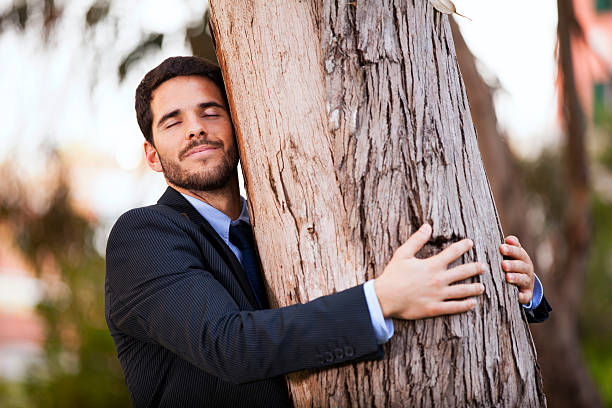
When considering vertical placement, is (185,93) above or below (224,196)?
above

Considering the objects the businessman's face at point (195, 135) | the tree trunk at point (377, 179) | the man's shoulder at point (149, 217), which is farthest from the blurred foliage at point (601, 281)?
the man's shoulder at point (149, 217)

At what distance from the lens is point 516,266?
1.69m

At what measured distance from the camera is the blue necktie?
6.35 ft

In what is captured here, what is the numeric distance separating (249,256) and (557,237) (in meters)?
5.74

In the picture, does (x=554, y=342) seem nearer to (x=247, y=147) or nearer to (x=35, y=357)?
(x=247, y=147)

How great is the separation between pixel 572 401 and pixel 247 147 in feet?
17.4

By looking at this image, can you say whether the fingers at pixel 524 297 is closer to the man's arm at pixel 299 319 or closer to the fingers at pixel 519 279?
the fingers at pixel 519 279

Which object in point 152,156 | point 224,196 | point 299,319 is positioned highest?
point 152,156

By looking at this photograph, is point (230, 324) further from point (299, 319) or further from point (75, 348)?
point (75, 348)

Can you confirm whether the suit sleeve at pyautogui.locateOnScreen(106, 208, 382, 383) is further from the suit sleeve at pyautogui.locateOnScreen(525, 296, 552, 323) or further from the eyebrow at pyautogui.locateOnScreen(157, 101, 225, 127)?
the suit sleeve at pyautogui.locateOnScreen(525, 296, 552, 323)

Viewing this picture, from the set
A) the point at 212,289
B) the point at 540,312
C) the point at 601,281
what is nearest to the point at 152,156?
the point at 212,289

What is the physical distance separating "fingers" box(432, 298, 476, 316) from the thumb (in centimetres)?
14

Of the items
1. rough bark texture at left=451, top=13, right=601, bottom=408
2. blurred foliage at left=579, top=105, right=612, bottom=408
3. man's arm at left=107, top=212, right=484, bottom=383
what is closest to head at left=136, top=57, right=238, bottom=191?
man's arm at left=107, top=212, right=484, bottom=383

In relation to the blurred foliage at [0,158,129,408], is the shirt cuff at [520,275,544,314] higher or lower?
lower
